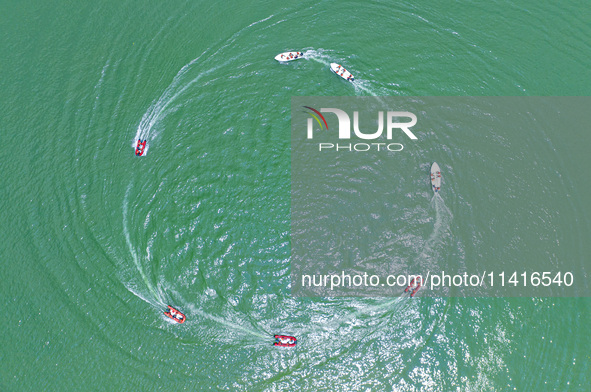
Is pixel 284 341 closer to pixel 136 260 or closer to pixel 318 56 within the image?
pixel 136 260

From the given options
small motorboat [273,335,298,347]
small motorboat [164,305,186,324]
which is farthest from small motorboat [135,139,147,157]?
small motorboat [273,335,298,347]

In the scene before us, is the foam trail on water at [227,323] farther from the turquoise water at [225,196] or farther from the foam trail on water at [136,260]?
the foam trail on water at [136,260]

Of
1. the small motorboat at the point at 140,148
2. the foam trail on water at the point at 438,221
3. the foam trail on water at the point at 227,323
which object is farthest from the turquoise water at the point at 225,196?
the small motorboat at the point at 140,148

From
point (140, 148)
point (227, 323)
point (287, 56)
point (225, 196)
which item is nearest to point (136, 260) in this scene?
point (225, 196)

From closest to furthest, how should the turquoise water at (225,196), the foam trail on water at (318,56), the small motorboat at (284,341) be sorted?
the small motorboat at (284,341) < the turquoise water at (225,196) < the foam trail on water at (318,56)

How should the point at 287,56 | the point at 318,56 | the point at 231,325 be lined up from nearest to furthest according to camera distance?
1. the point at 231,325
2. the point at 287,56
3. the point at 318,56

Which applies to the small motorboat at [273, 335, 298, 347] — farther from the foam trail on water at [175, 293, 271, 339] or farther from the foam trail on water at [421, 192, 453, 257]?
the foam trail on water at [421, 192, 453, 257]

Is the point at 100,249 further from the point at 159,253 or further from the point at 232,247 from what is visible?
the point at 232,247
